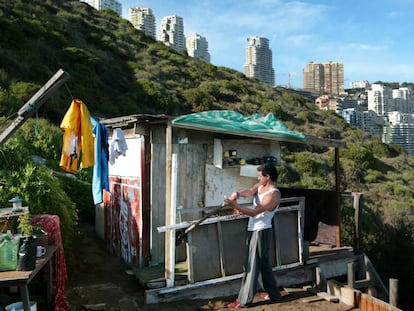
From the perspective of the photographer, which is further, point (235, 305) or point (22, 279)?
point (235, 305)

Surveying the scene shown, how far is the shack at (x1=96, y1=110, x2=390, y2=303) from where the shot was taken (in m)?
6.10

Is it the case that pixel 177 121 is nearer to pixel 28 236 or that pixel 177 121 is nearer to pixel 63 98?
pixel 28 236

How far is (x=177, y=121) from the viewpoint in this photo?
19.6 feet

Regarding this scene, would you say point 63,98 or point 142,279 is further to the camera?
point 63,98

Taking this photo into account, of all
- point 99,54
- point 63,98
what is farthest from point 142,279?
point 99,54

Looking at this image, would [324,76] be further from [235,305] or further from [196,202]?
[235,305]

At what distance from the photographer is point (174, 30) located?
83688 mm

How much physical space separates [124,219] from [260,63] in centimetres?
10619

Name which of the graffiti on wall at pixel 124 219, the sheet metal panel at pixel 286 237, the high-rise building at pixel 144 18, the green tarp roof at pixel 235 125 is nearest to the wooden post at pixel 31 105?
the green tarp roof at pixel 235 125

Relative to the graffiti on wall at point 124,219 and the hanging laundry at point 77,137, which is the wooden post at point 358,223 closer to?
the graffiti on wall at point 124,219

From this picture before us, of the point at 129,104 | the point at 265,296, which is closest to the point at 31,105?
the point at 265,296

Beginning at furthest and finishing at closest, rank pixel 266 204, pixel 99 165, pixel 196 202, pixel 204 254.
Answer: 1. pixel 196 202
2. pixel 99 165
3. pixel 204 254
4. pixel 266 204

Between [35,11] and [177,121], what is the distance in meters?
26.4

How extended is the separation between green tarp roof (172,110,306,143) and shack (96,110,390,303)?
0.05ft
